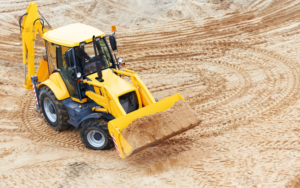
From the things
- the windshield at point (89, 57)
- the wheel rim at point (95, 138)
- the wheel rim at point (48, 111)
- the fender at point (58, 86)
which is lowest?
the wheel rim at point (95, 138)

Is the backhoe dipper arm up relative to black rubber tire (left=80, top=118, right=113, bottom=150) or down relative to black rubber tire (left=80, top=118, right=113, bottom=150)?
up

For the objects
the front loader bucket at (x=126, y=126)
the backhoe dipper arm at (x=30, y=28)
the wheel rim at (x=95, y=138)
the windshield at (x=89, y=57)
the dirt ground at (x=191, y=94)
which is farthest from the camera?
the backhoe dipper arm at (x=30, y=28)

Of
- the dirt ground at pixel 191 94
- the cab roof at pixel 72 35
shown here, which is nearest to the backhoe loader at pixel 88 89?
the cab roof at pixel 72 35

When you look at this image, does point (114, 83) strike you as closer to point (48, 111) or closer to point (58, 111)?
point (58, 111)

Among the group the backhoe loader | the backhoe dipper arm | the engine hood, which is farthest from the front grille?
the backhoe dipper arm

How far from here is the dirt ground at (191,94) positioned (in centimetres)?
604

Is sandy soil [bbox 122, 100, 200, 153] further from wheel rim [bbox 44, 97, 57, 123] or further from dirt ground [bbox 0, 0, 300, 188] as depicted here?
wheel rim [bbox 44, 97, 57, 123]

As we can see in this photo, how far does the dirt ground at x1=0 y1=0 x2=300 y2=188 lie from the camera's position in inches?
238

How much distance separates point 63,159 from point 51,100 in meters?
1.54

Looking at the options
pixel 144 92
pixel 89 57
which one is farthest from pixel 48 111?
pixel 144 92

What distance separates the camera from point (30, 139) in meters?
7.38

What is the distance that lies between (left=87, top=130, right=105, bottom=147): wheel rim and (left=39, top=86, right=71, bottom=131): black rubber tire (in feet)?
3.04

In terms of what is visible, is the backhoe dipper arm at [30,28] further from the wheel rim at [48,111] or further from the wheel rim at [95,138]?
the wheel rim at [95,138]

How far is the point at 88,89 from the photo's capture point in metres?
6.96
